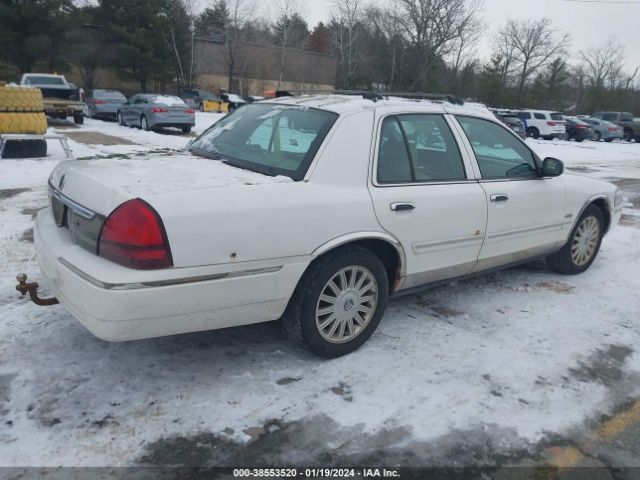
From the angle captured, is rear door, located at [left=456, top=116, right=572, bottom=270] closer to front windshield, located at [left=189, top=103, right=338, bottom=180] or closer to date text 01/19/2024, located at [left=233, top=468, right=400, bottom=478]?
front windshield, located at [left=189, top=103, right=338, bottom=180]

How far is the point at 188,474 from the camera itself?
242 centimetres

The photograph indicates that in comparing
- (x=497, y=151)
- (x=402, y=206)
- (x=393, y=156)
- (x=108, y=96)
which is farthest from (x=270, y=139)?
(x=108, y=96)

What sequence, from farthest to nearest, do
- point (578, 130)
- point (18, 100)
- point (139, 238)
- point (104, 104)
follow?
point (578, 130)
point (104, 104)
point (18, 100)
point (139, 238)

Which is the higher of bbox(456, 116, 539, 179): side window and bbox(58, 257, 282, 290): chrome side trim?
bbox(456, 116, 539, 179): side window

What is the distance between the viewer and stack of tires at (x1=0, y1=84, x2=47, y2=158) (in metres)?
10.9

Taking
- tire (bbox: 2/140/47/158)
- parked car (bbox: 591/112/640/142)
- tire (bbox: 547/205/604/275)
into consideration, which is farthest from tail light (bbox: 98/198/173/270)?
parked car (bbox: 591/112/640/142)

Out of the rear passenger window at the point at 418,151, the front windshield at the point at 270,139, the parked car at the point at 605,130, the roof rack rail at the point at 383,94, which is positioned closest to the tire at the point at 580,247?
the roof rack rail at the point at 383,94

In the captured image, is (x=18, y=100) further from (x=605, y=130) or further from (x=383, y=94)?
(x=605, y=130)

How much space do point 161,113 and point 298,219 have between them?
16816mm

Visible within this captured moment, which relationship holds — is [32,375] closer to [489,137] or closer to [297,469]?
[297,469]

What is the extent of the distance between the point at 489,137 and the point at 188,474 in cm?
330

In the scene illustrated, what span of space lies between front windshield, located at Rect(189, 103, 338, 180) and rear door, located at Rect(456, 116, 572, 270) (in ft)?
4.13

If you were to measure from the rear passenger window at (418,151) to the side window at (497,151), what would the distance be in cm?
23

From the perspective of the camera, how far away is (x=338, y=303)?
3.36m
